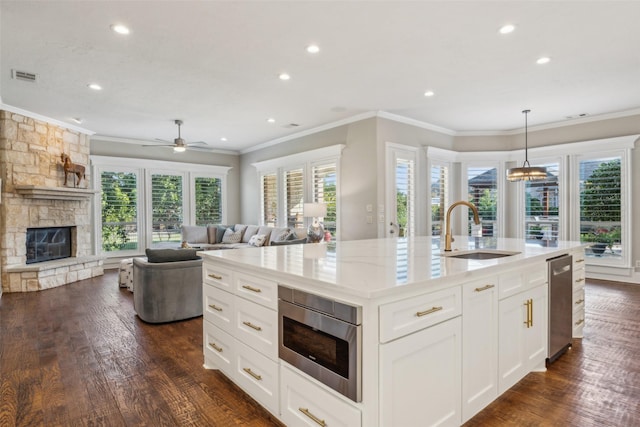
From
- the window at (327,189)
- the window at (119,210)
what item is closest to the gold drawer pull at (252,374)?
the window at (327,189)

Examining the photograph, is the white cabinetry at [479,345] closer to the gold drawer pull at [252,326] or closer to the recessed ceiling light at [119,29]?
the gold drawer pull at [252,326]

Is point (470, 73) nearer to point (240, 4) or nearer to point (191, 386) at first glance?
point (240, 4)

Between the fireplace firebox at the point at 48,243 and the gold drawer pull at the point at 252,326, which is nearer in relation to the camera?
the gold drawer pull at the point at 252,326

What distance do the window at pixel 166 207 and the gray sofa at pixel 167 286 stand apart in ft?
14.3

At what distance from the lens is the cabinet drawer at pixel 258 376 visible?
2.02 meters

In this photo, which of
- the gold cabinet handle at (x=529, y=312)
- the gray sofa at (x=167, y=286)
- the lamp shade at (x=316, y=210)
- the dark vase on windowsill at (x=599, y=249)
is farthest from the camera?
the lamp shade at (x=316, y=210)

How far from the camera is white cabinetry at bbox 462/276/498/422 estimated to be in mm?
1898

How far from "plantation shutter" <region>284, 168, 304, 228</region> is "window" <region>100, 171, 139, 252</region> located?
3.40 meters

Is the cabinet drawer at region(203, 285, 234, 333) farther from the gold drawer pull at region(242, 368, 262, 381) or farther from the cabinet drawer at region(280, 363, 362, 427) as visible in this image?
the cabinet drawer at region(280, 363, 362, 427)

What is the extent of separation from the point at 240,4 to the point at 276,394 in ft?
9.06

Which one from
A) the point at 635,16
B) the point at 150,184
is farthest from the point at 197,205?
the point at 635,16

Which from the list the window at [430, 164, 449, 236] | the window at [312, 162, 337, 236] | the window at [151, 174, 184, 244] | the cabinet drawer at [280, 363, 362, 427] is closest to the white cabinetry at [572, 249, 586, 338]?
the cabinet drawer at [280, 363, 362, 427]

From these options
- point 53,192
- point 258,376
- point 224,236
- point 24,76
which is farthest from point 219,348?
point 224,236

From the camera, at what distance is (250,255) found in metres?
2.55
